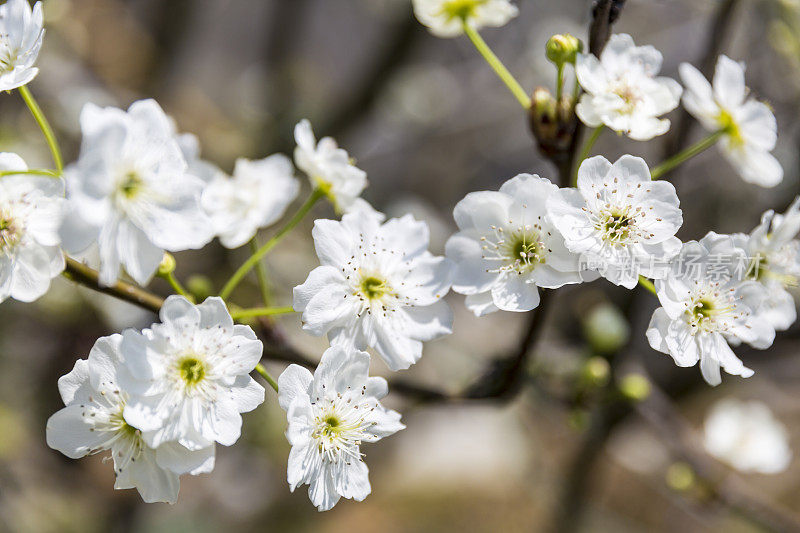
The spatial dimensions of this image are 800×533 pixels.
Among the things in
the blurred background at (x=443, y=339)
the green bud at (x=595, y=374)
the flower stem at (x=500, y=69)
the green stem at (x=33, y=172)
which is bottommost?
the blurred background at (x=443, y=339)

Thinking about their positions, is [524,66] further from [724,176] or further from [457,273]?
[457,273]

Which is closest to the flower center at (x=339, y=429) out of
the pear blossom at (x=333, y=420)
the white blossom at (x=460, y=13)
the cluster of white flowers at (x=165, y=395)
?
the pear blossom at (x=333, y=420)

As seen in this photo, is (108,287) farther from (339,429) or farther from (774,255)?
(774,255)

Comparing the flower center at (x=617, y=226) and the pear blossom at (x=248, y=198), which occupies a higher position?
the flower center at (x=617, y=226)

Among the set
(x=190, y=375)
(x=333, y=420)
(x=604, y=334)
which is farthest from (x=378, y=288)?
(x=604, y=334)

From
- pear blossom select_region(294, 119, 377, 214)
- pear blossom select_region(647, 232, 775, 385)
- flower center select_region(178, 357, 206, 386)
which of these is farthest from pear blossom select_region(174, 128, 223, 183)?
pear blossom select_region(647, 232, 775, 385)

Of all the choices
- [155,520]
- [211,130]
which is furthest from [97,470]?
[211,130]

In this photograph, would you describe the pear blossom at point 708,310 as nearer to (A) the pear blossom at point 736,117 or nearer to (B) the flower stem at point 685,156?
(B) the flower stem at point 685,156
